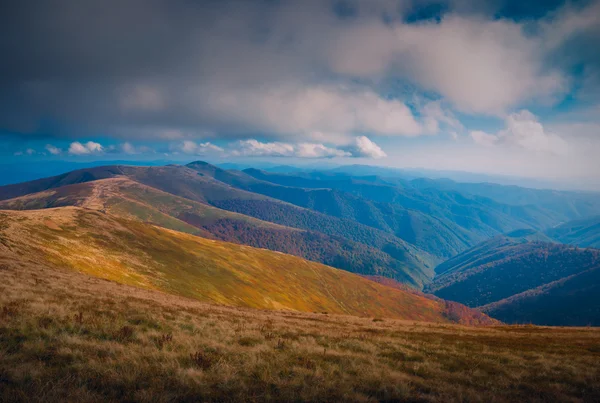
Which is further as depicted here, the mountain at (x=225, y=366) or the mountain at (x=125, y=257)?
the mountain at (x=125, y=257)

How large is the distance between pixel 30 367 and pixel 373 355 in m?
13.4

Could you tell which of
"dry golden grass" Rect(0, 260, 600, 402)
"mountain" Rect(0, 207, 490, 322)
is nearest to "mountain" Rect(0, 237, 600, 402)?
"dry golden grass" Rect(0, 260, 600, 402)

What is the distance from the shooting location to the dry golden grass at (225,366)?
7.73 metres

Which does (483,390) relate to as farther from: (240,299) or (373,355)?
(240,299)

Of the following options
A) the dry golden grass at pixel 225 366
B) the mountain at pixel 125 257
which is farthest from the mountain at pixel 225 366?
the mountain at pixel 125 257

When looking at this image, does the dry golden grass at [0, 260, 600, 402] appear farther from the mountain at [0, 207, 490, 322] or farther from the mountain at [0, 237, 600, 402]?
the mountain at [0, 207, 490, 322]

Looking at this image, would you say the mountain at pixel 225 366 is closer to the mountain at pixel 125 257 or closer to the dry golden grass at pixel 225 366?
the dry golden grass at pixel 225 366

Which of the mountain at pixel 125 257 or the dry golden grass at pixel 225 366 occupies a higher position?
the dry golden grass at pixel 225 366

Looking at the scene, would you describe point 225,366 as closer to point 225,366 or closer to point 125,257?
point 225,366

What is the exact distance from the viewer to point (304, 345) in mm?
14516

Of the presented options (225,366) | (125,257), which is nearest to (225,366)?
(225,366)

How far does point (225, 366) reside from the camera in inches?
385

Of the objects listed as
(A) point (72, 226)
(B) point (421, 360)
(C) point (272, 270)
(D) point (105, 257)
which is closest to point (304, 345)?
(B) point (421, 360)

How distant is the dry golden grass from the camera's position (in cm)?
773
